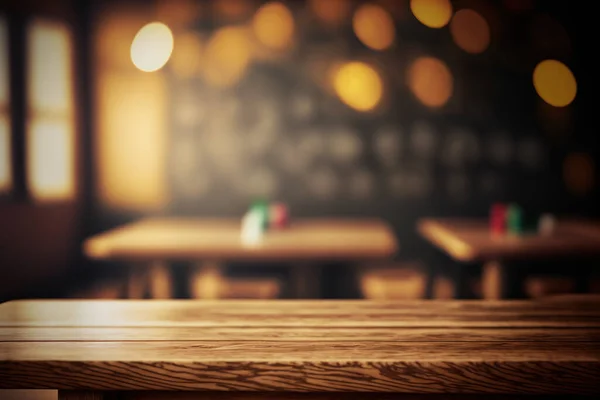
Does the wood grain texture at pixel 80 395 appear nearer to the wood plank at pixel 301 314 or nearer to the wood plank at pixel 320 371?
the wood plank at pixel 320 371

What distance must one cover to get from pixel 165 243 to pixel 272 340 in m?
2.43

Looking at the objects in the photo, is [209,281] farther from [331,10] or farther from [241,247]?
[331,10]

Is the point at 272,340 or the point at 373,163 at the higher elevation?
the point at 373,163

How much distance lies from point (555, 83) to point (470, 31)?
2.85 ft

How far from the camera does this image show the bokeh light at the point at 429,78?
17.2ft

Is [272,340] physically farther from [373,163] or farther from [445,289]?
[373,163]

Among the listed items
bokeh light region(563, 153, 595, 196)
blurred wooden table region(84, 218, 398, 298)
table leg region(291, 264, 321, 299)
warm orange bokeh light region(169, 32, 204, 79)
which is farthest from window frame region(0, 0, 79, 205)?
bokeh light region(563, 153, 595, 196)

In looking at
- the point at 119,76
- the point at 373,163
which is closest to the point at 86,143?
the point at 119,76

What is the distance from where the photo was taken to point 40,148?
4598 mm

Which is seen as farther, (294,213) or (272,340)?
(294,213)

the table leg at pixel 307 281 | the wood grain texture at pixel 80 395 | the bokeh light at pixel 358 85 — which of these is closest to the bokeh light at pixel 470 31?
the bokeh light at pixel 358 85

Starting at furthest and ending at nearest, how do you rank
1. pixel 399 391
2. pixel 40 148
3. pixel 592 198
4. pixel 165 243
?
pixel 592 198
pixel 40 148
pixel 165 243
pixel 399 391

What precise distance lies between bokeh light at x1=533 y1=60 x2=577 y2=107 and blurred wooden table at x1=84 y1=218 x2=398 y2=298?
2165 mm

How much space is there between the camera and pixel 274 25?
5.25m
